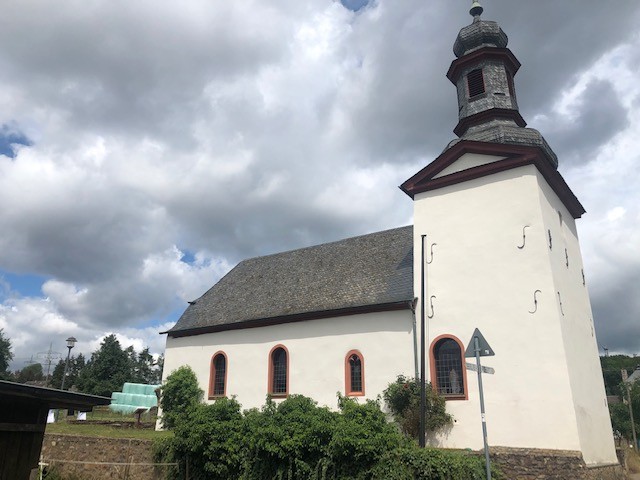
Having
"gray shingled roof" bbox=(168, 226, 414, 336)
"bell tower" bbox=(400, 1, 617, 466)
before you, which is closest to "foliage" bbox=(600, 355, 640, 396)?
"gray shingled roof" bbox=(168, 226, 414, 336)

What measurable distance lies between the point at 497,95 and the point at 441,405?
41.1 feet

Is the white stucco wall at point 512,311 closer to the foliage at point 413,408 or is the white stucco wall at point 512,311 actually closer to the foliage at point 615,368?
the foliage at point 413,408

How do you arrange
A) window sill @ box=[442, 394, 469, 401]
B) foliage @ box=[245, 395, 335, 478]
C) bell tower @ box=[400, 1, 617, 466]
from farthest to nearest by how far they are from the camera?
window sill @ box=[442, 394, 469, 401], bell tower @ box=[400, 1, 617, 466], foliage @ box=[245, 395, 335, 478]

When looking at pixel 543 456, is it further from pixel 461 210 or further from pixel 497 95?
pixel 497 95

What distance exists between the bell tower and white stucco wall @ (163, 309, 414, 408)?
1.35 meters

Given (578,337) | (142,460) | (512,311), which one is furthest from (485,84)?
(142,460)

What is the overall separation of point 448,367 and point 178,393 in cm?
1276

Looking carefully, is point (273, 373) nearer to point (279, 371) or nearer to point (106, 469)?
point (279, 371)

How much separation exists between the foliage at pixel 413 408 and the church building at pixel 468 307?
38 centimetres

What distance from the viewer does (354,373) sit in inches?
748

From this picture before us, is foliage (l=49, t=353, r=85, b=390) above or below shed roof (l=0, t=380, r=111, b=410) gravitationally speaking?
above

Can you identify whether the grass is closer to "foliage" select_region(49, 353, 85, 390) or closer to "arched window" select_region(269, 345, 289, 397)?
"arched window" select_region(269, 345, 289, 397)

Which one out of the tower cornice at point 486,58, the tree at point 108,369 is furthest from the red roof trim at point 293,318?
the tree at point 108,369

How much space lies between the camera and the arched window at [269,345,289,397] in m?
20.8
